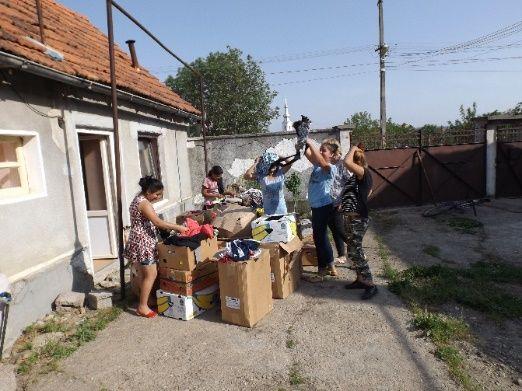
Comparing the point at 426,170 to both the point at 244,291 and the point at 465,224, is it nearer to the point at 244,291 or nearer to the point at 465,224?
the point at 465,224

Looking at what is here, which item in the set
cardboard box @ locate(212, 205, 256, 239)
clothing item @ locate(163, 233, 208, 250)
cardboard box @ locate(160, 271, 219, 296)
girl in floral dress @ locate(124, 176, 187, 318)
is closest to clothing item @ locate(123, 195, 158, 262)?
girl in floral dress @ locate(124, 176, 187, 318)

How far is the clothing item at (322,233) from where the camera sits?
16.2 ft

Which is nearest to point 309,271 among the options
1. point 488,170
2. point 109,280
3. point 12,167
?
point 109,280

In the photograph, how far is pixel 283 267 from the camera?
4617mm

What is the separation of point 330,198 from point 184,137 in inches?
242

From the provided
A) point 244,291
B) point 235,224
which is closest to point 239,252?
point 244,291

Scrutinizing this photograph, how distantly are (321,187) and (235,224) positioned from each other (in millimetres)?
1565

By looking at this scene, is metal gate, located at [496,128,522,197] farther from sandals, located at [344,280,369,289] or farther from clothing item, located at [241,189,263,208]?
sandals, located at [344,280,369,289]

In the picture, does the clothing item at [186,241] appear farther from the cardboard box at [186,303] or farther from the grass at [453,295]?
the grass at [453,295]

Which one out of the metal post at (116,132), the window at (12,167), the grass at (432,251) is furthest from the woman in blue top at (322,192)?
the window at (12,167)

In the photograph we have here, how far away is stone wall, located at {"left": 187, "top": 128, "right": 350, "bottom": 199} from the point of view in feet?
33.9

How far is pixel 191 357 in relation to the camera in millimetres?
3512

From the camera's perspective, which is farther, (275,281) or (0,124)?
(275,281)

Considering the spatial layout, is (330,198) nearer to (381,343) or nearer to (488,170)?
(381,343)
